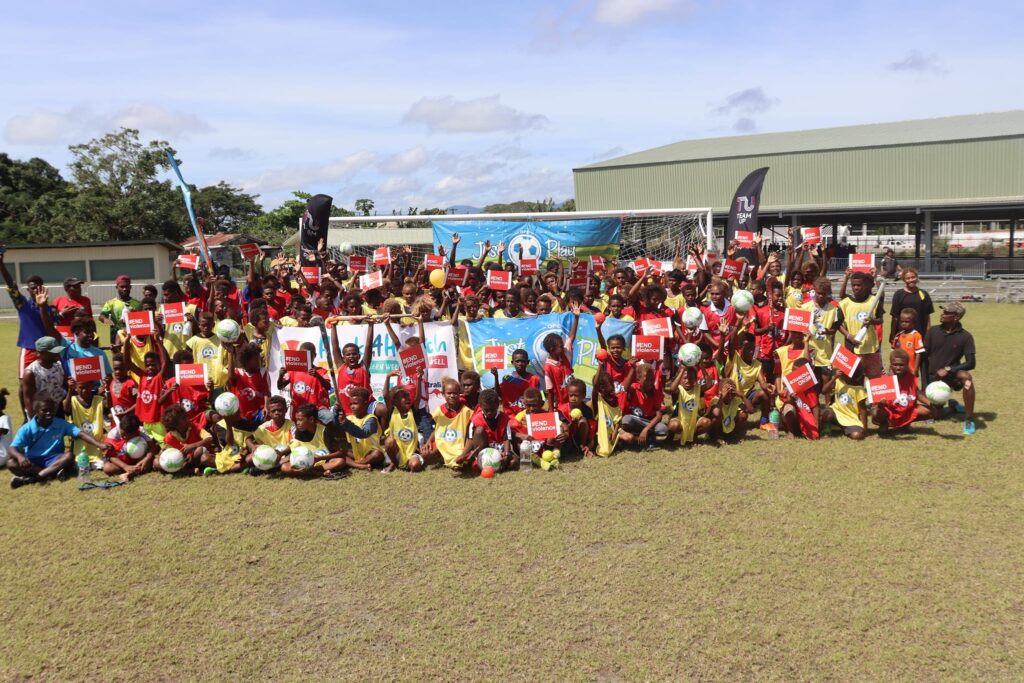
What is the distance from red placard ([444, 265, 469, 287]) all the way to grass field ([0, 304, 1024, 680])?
4.74m

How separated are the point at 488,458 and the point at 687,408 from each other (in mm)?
2246

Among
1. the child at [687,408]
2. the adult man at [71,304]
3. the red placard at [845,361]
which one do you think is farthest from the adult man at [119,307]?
the red placard at [845,361]

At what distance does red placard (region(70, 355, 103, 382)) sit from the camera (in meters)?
7.84

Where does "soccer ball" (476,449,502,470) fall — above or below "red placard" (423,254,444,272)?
below

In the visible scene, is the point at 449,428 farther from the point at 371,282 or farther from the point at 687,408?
the point at 371,282

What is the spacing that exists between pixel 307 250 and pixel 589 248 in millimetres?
7155

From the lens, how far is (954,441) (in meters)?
7.88

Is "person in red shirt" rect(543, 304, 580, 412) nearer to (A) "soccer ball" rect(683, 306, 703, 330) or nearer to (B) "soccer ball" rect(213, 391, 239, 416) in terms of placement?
(A) "soccer ball" rect(683, 306, 703, 330)

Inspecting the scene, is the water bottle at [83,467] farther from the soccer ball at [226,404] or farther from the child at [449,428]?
the child at [449,428]

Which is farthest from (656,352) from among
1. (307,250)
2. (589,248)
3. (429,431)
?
(589,248)

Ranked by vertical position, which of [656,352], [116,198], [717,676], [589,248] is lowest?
[717,676]

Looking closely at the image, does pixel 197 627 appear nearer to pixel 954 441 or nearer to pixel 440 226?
pixel 954 441

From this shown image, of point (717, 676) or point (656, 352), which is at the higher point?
point (656, 352)

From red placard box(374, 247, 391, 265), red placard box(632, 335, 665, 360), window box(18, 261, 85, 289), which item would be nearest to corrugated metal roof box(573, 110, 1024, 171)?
window box(18, 261, 85, 289)
